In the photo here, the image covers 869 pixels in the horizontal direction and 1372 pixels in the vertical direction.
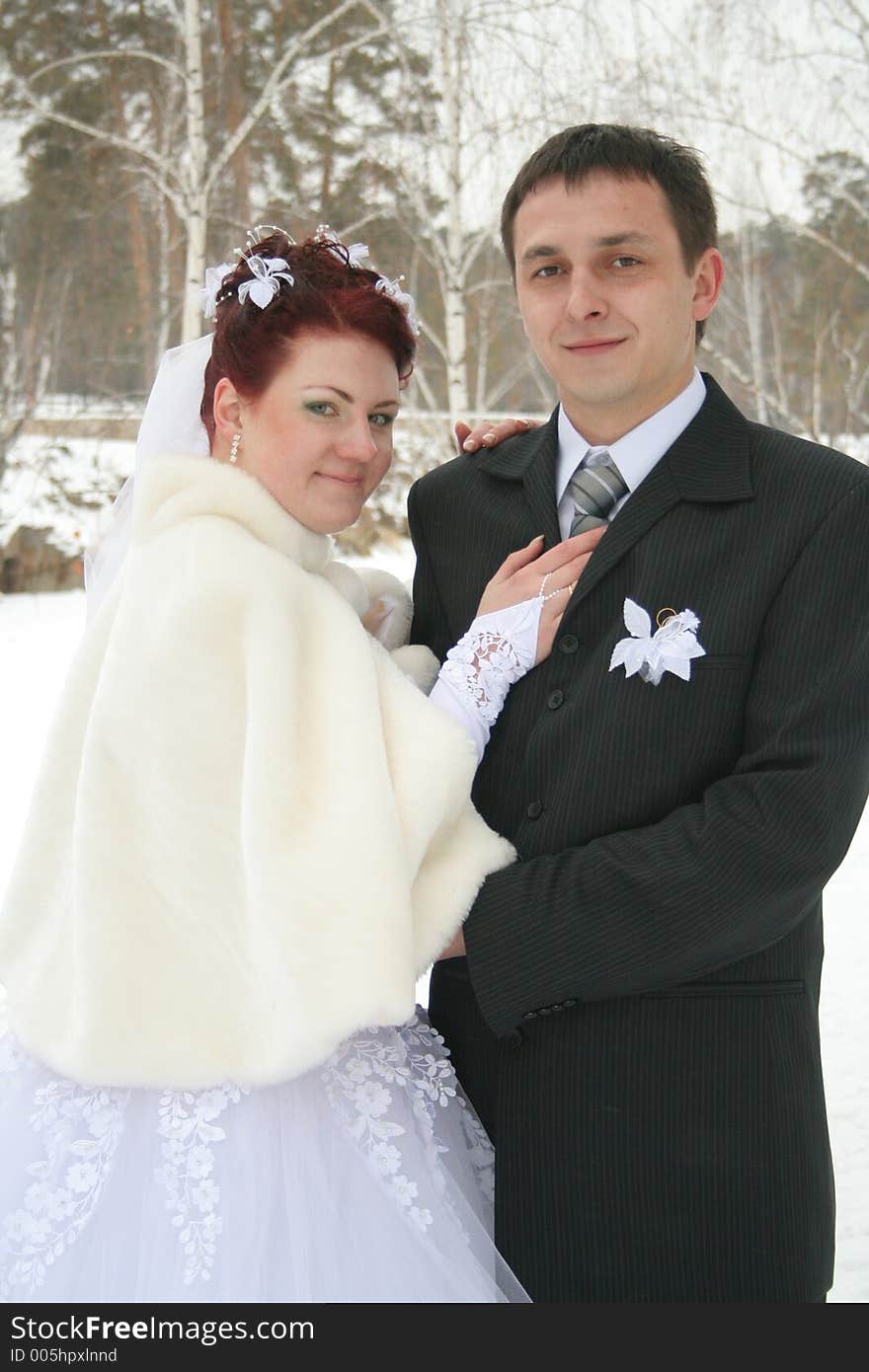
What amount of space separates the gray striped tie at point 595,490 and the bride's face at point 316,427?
12.7 inches

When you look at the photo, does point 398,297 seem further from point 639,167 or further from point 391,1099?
point 391,1099

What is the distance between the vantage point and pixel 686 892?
156 cm

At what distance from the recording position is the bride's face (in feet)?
5.88

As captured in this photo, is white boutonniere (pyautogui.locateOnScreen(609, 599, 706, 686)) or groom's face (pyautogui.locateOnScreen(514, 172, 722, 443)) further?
groom's face (pyautogui.locateOnScreen(514, 172, 722, 443))

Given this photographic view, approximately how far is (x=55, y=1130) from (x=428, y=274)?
29.6 ft

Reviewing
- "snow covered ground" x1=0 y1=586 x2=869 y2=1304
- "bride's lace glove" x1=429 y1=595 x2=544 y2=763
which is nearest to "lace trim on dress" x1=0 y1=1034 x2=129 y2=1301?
"bride's lace glove" x1=429 y1=595 x2=544 y2=763

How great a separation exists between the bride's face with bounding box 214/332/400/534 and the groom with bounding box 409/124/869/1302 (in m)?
0.29

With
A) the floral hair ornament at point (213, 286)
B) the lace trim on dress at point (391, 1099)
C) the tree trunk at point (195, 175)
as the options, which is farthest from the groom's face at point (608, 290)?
the tree trunk at point (195, 175)

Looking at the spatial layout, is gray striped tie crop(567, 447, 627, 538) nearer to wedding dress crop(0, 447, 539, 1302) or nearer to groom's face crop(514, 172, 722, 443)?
groom's face crop(514, 172, 722, 443)

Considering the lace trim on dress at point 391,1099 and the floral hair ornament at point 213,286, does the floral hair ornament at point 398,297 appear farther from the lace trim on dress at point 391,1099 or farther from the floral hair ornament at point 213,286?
the lace trim on dress at point 391,1099

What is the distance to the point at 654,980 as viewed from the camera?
5.29ft

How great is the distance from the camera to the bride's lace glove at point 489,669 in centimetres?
175

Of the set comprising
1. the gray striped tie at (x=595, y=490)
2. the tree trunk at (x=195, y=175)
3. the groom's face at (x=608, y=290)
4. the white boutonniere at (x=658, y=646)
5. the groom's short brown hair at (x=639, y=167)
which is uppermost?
the tree trunk at (x=195, y=175)

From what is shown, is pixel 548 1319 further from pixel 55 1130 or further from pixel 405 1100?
pixel 55 1130
